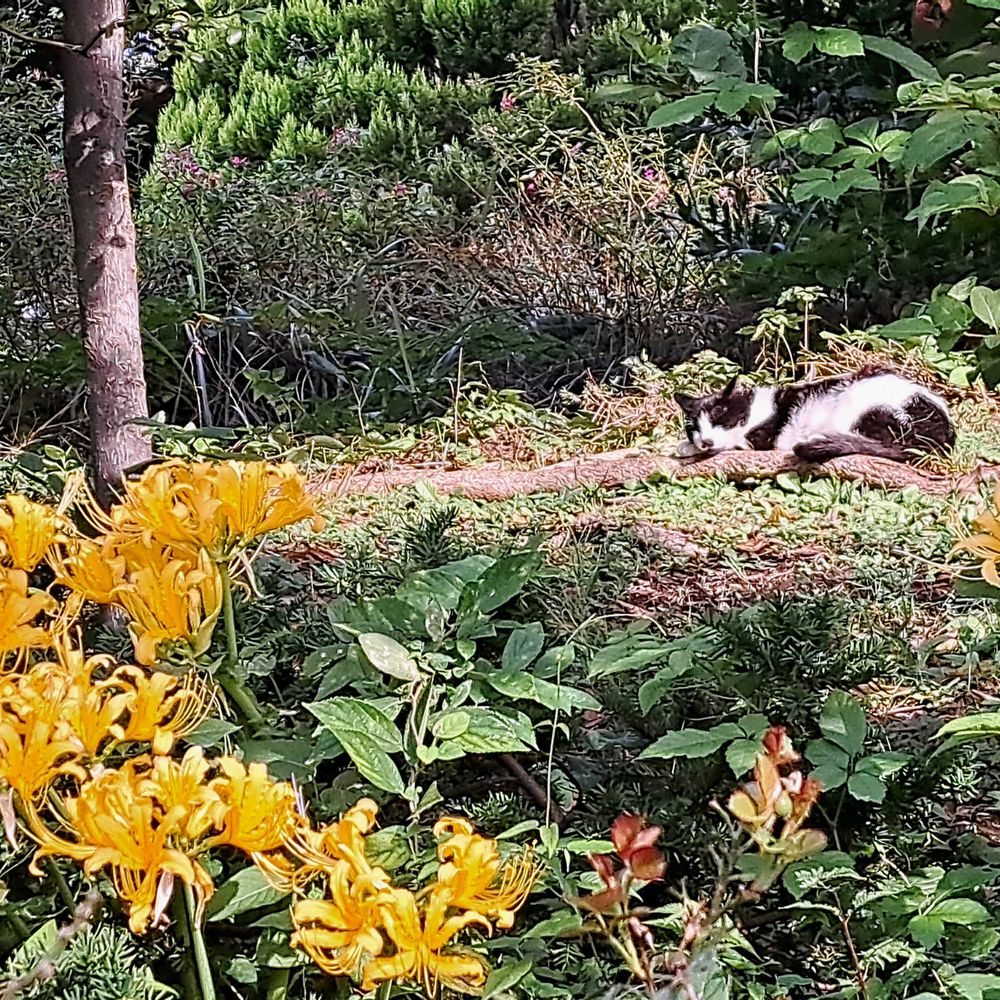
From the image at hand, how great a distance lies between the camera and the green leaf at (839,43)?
195cm

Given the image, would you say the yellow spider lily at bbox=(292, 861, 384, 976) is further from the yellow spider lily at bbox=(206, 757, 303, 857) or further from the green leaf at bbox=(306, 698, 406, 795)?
the green leaf at bbox=(306, 698, 406, 795)

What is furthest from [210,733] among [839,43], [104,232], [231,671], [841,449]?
[841,449]

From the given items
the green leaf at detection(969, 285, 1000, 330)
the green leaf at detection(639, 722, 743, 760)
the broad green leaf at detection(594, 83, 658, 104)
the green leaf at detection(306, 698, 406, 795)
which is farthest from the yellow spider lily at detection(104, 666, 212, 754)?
the broad green leaf at detection(594, 83, 658, 104)

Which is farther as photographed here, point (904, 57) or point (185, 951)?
point (904, 57)

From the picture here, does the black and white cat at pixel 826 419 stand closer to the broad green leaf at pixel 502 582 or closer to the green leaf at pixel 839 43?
the green leaf at pixel 839 43

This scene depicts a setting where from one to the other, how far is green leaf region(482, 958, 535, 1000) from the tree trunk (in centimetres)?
127

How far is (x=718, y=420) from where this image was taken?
4090 mm

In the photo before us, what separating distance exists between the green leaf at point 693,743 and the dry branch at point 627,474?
2.34m

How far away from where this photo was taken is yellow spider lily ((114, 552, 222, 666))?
1.07 meters

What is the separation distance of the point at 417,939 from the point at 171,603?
0.38 meters

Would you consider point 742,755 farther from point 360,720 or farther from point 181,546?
point 181,546

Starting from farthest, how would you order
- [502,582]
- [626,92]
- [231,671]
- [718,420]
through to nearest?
[718,420], [626,92], [502,582], [231,671]

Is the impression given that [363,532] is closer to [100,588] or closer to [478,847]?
[100,588]

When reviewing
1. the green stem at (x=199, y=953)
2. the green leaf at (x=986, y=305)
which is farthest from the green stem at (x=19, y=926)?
the green leaf at (x=986, y=305)
